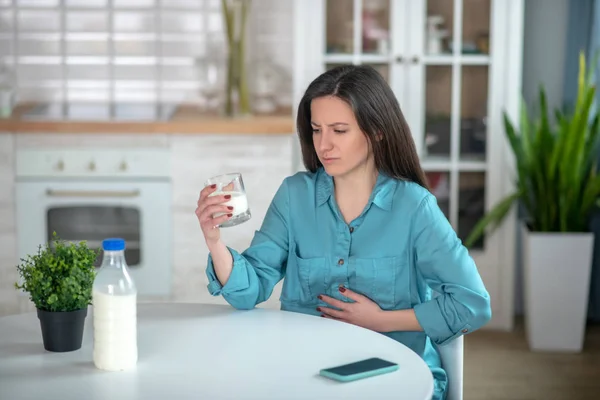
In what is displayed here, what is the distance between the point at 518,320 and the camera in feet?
14.5

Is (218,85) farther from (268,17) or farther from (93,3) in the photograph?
(93,3)

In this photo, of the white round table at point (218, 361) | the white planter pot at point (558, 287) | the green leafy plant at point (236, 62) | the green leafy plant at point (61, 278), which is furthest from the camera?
the green leafy plant at point (236, 62)

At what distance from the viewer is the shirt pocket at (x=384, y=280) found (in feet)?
6.89

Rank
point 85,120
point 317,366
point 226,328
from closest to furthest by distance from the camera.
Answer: point 317,366 < point 226,328 < point 85,120

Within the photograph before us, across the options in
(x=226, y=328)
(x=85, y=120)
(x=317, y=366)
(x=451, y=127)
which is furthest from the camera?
(x=451, y=127)

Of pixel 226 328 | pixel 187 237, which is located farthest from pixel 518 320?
pixel 226 328

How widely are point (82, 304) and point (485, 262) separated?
2.81 metres

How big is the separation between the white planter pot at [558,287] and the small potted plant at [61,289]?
2564mm

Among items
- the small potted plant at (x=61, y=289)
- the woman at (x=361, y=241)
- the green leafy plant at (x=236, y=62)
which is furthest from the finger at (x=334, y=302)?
the green leafy plant at (x=236, y=62)

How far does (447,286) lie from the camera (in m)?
1.99

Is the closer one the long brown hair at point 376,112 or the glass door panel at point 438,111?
the long brown hair at point 376,112

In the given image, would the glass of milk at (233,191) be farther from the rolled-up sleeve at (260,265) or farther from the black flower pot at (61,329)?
the black flower pot at (61,329)

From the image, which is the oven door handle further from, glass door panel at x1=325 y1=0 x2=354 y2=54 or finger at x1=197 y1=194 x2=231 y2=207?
finger at x1=197 y1=194 x2=231 y2=207

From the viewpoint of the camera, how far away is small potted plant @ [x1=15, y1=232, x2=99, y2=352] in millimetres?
1694
